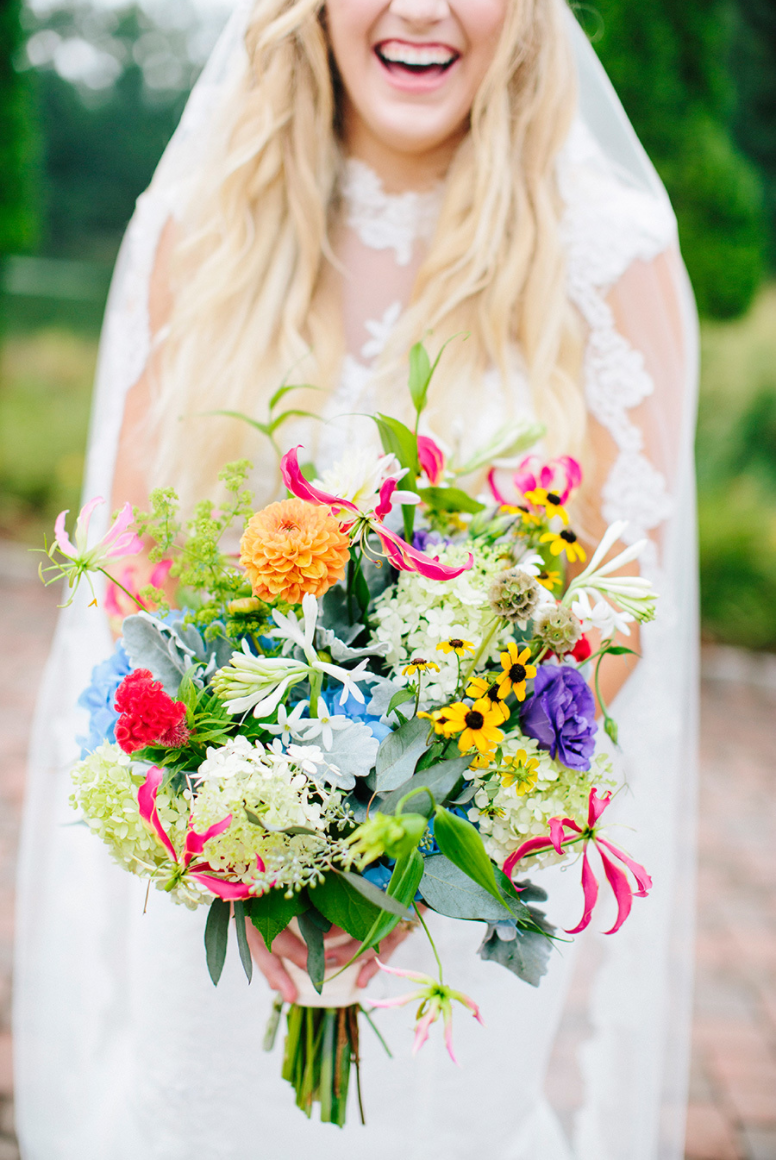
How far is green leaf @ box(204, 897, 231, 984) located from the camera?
37.5 inches

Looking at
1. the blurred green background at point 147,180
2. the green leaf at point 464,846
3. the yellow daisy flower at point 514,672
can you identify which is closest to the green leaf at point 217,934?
the green leaf at point 464,846

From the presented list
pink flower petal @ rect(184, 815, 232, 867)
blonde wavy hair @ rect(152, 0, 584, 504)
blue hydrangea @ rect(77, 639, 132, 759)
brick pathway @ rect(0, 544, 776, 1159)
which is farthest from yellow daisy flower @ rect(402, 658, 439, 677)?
brick pathway @ rect(0, 544, 776, 1159)

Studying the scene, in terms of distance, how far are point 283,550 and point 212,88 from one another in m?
1.26

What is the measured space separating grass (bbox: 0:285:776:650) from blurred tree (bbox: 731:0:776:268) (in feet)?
2.84

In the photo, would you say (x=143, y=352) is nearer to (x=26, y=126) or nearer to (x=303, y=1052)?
(x=303, y=1052)

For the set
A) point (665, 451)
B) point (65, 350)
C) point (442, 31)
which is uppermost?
point (65, 350)

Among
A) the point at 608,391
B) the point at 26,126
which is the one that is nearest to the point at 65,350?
the point at 26,126

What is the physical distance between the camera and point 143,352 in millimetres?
1716

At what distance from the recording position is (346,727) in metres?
0.92

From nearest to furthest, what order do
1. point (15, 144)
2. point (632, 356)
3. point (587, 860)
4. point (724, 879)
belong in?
point (587, 860), point (632, 356), point (724, 879), point (15, 144)

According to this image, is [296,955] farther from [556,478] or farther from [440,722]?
[556,478]

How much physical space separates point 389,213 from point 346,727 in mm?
1190

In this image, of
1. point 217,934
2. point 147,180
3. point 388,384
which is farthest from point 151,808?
point 147,180

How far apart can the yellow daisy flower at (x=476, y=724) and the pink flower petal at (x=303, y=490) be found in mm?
225
